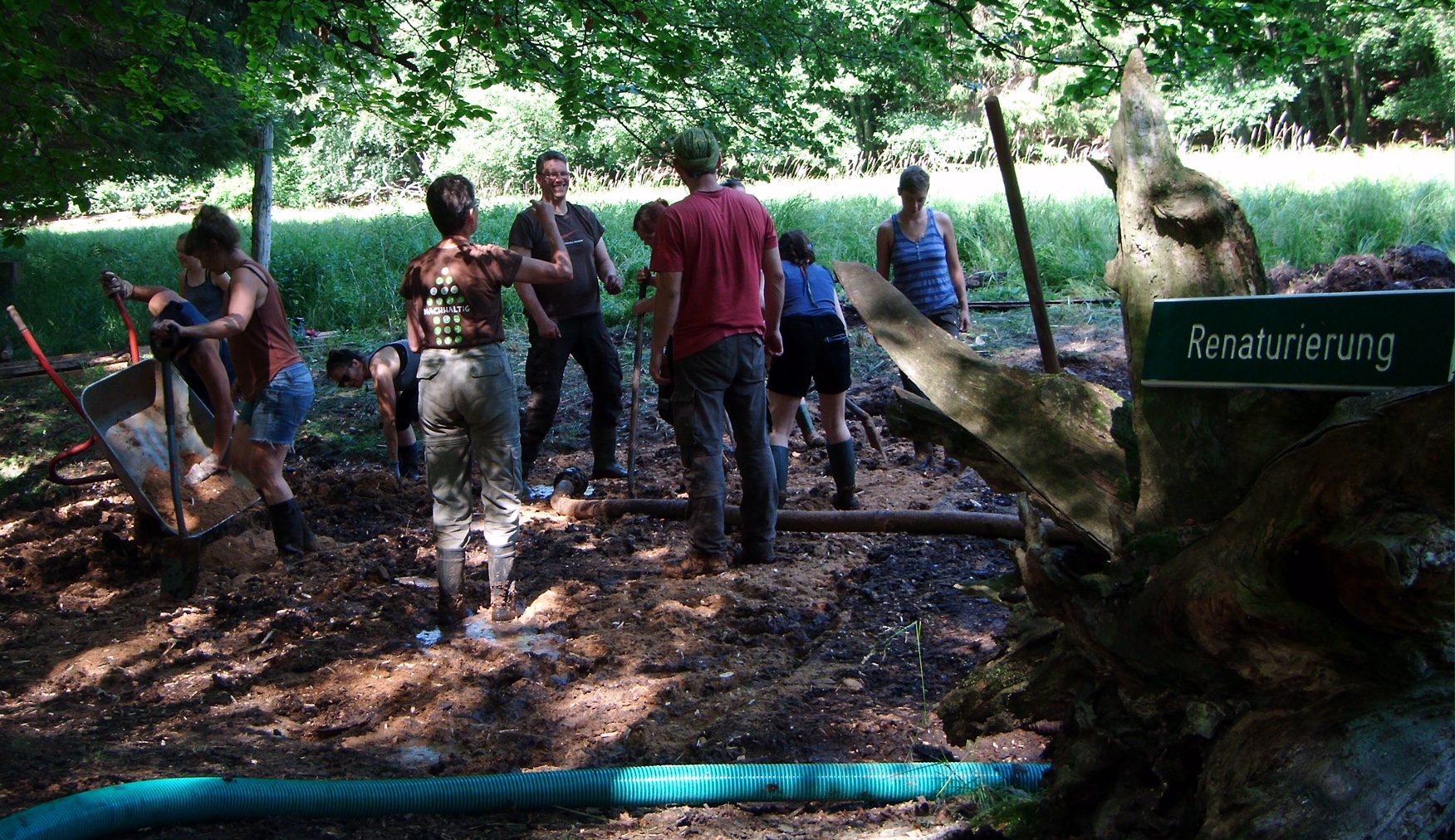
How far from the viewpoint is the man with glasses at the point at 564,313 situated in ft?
21.2

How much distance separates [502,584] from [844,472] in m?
2.17

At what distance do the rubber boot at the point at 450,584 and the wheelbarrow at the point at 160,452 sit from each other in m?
1.51

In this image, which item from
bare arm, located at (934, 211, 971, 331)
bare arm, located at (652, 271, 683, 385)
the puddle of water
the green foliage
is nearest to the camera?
the puddle of water

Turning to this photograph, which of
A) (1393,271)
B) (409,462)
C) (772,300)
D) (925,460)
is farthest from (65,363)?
(1393,271)

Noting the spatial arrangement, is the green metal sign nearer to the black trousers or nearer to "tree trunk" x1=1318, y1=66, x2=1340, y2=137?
the black trousers

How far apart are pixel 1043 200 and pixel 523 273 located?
11958 mm

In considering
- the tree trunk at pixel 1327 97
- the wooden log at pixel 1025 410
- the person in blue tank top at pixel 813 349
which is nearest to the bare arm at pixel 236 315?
the person in blue tank top at pixel 813 349

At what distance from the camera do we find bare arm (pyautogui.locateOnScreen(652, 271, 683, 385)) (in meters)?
4.98

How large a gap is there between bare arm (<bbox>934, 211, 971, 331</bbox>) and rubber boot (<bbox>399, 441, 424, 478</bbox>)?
3925 millimetres

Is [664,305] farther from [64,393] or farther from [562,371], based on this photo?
[64,393]

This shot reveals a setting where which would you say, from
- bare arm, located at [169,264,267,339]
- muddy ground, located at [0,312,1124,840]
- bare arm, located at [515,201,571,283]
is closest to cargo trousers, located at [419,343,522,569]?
bare arm, located at [515,201,571,283]

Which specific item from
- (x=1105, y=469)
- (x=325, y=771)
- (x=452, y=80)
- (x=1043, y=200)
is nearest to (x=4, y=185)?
(x=452, y=80)

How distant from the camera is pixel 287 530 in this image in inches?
234

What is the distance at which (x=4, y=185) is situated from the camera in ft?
22.6
